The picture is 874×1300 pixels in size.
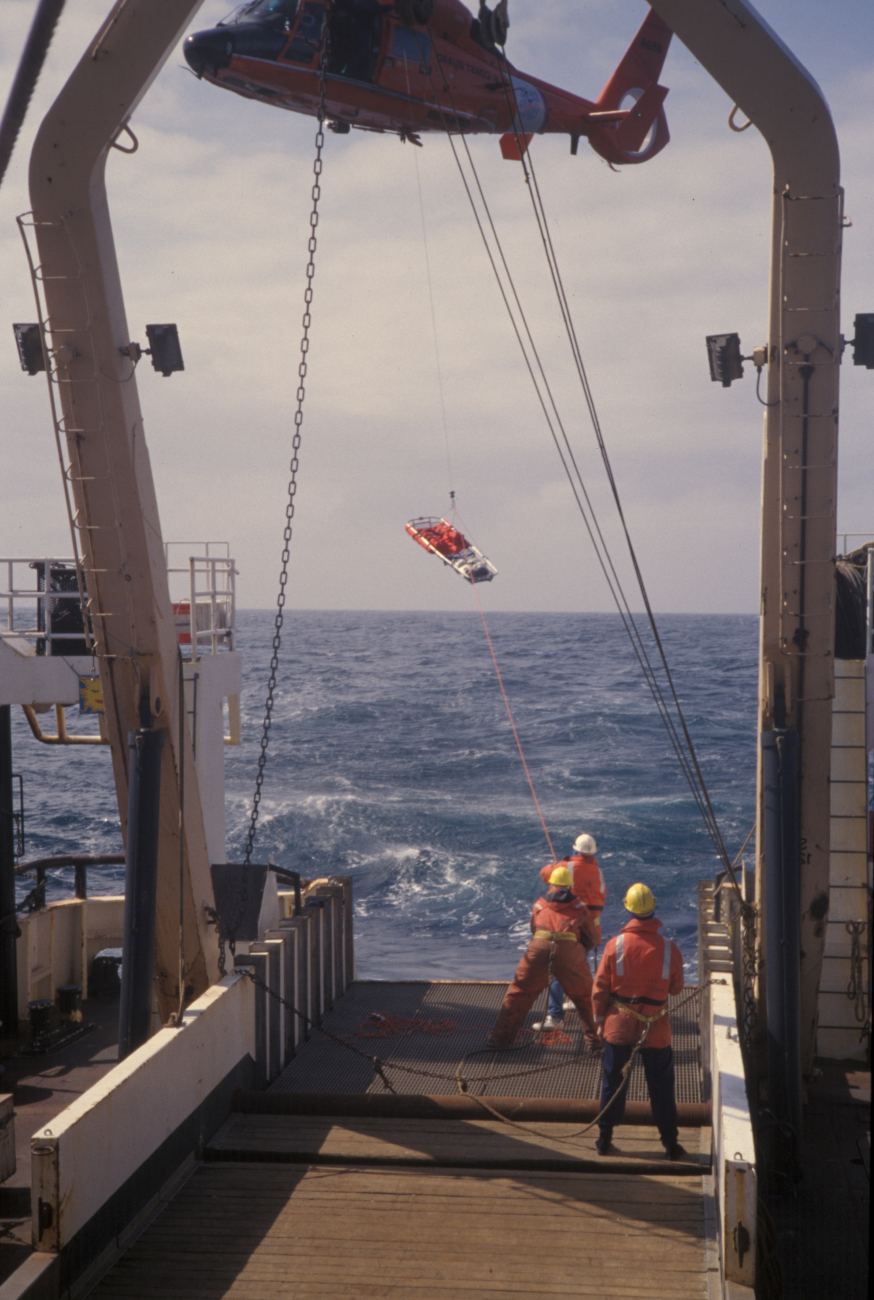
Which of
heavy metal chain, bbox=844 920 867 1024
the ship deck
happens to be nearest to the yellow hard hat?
the ship deck

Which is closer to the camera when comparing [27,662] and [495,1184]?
[495,1184]

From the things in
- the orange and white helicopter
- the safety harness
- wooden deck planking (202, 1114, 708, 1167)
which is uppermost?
the orange and white helicopter

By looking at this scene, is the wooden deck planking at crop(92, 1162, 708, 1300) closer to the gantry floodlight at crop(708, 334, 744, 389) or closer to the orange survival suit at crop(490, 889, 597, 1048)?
the orange survival suit at crop(490, 889, 597, 1048)

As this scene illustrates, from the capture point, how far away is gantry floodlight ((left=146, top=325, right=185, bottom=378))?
7262 millimetres

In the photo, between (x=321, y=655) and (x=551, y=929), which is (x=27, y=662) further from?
(x=321, y=655)

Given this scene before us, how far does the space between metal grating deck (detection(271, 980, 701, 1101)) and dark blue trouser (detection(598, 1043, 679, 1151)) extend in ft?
4.17

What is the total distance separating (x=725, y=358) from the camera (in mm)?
7121

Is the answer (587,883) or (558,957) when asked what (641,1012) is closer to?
(558,957)

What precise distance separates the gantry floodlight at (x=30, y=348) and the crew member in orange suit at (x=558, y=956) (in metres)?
5.39

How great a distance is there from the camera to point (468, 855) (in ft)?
86.1

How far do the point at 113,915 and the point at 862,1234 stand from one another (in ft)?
24.8

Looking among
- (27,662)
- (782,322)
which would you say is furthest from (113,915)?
(782,322)

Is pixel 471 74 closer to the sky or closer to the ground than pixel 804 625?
closer to the sky

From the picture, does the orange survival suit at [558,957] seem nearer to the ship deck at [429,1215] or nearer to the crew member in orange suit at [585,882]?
the crew member in orange suit at [585,882]
